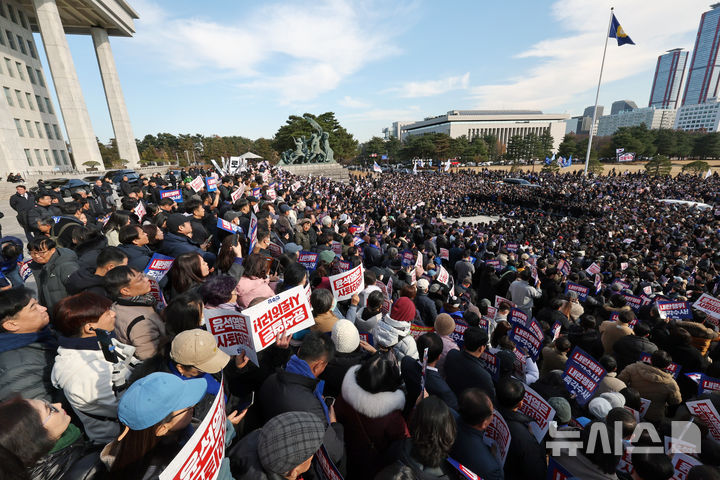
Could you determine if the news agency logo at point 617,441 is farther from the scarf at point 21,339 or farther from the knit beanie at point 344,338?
the scarf at point 21,339

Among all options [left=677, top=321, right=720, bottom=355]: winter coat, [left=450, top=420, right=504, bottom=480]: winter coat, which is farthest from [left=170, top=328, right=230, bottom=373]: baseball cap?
[left=677, top=321, right=720, bottom=355]: winter coat

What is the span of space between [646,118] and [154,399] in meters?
239

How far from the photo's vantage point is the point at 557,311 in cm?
574

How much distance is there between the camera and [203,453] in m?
1.54

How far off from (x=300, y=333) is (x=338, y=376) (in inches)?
32.9

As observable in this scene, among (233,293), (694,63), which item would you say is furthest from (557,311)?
(694,63)

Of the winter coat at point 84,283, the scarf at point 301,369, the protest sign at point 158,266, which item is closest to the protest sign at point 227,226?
the protest sign at point 158,266

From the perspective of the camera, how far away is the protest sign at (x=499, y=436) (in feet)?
7.59

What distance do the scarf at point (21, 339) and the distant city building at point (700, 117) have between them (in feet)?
680

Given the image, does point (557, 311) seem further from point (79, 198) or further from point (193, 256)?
point (79, 198)

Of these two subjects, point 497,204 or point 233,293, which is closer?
point 233,293

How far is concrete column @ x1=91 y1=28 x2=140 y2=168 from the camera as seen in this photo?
1501 inches

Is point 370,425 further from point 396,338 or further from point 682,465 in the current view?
point 682,465

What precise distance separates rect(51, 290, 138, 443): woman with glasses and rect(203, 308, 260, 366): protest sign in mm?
661
